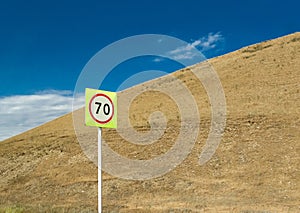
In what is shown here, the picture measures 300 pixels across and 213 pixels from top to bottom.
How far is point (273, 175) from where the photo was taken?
2503cm

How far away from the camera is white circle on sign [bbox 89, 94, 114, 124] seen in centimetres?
855

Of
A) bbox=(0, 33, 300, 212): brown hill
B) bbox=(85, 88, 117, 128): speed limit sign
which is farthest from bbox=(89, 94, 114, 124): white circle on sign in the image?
bbox=(0, 33, 300, 212): brown hill

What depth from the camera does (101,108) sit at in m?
8.67

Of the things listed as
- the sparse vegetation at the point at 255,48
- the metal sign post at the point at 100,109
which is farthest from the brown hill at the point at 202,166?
the sparse vegetation at the point at 255,48

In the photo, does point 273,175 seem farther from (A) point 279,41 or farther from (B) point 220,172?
(A) point 279,41

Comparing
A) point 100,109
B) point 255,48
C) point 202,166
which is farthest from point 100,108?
point 255,48

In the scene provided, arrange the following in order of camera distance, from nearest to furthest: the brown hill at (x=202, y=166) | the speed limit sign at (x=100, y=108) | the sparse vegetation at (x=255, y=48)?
the speed limit sign at (x=100, y=108), the brown hill at (x=202, y=166), the sparse vegetation at (x=255, y=48)

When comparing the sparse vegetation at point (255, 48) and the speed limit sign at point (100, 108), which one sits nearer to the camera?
the speed limit sign at point (100, 108)

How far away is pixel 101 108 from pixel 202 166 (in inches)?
789

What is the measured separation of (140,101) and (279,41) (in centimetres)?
2126

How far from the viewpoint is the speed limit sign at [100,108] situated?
27.9 feet

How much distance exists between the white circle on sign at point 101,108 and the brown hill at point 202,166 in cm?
565

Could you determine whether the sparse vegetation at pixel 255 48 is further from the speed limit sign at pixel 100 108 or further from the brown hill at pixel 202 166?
the speed limit sign at pixel 100 108

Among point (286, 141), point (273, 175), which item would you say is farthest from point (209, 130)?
point (273, 175)
